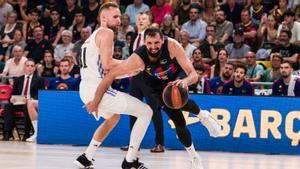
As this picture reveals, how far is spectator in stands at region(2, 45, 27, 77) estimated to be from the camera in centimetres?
1742

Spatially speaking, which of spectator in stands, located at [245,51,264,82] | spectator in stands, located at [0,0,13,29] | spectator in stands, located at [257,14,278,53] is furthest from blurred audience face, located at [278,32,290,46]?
spectator in stands, located at [0,0,13,29]

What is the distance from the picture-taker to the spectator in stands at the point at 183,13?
18812 mm

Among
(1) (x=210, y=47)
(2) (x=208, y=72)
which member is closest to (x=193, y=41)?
(1) (x=210, y=47)

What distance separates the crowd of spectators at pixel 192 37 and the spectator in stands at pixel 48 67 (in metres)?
0.02

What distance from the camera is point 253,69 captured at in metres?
15.9

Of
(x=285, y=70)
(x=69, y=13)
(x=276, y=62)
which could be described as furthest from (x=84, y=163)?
(x=69, y=13)

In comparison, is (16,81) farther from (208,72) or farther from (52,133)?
(208,72)

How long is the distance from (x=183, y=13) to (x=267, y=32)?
2.42 meters

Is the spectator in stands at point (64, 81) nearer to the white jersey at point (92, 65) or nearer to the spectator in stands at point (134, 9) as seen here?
the spectator in stands at point (134, 9)

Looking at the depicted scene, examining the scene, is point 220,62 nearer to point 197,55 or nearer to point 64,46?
point 197,55

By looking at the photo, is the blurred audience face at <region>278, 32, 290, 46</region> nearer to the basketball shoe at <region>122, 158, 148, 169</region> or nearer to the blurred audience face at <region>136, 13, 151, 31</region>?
the blurred audience face at <region>136, 13, 151, 31</region>

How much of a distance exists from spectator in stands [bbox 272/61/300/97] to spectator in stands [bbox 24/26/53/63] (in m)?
6.43

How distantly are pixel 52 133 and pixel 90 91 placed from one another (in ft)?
16.4

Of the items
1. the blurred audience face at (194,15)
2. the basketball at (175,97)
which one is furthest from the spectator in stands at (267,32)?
the basketball at (175,97)
